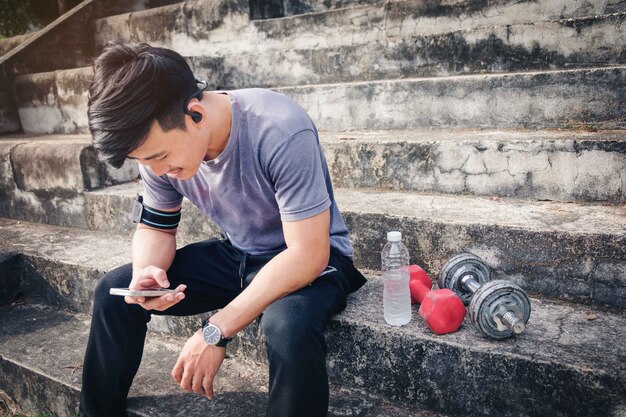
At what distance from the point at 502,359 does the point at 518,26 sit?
8.24 ft

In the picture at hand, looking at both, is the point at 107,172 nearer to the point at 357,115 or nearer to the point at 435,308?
the point at 357,115

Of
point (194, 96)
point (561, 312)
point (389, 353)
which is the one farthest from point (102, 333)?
point (561, 312)

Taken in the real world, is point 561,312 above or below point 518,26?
below

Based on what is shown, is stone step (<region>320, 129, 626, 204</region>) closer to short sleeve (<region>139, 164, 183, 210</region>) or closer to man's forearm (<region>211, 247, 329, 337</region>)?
short sleeve (<region>139, 164, 183, 210</region>)

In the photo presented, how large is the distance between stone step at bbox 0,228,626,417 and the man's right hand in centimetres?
63

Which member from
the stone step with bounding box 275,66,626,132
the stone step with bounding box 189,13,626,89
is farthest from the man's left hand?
the stone step with bounding box 189,13,626,89

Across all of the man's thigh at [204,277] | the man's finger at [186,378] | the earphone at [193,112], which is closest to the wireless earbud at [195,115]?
the earphone at [193,112]

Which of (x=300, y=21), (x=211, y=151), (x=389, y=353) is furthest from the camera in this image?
(x=300, y=21)

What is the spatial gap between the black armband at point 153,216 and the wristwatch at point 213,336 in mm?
683

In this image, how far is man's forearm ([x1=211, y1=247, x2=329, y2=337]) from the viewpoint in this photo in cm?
180

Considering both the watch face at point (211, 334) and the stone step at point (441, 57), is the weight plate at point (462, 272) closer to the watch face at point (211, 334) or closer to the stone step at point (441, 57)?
the watch face at point (211, 334)

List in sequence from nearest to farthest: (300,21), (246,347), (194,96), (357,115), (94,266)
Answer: (194,96) → (246,347) → (94,266) → (357,115) → (300,21)

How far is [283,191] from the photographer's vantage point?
185 cm

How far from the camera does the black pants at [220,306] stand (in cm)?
167
